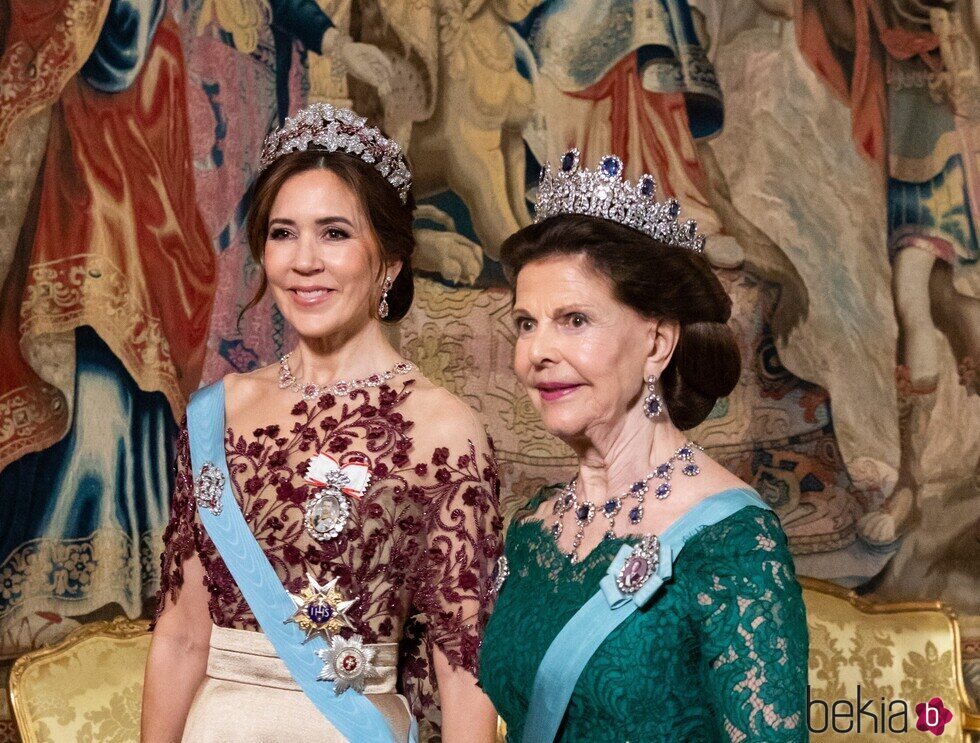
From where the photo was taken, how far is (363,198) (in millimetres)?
2994

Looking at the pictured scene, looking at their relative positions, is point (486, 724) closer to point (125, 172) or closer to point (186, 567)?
point (186, 567)

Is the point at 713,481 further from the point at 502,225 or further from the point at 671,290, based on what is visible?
the point at 502,225

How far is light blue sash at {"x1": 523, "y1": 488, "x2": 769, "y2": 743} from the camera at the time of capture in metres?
2.08

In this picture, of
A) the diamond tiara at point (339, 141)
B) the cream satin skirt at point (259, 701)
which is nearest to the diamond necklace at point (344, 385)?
the diamond tiara at point (339, 141)

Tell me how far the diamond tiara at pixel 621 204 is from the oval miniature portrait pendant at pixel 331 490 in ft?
2.57

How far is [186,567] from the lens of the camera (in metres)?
3.02

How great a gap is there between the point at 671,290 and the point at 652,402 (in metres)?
0.18

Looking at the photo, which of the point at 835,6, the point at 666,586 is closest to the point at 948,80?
the point at 835,6

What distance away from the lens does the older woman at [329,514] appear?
9.25 ft

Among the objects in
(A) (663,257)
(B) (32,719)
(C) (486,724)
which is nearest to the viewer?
(A) (663,257)

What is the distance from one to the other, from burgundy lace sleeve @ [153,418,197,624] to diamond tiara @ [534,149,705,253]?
3.66 feet

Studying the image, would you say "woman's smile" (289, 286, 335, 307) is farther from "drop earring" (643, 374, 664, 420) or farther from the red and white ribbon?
"drop earring" (643, 374, 664, 420)

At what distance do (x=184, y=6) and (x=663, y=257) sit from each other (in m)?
3.51

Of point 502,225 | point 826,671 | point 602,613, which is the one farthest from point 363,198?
point 502,225
